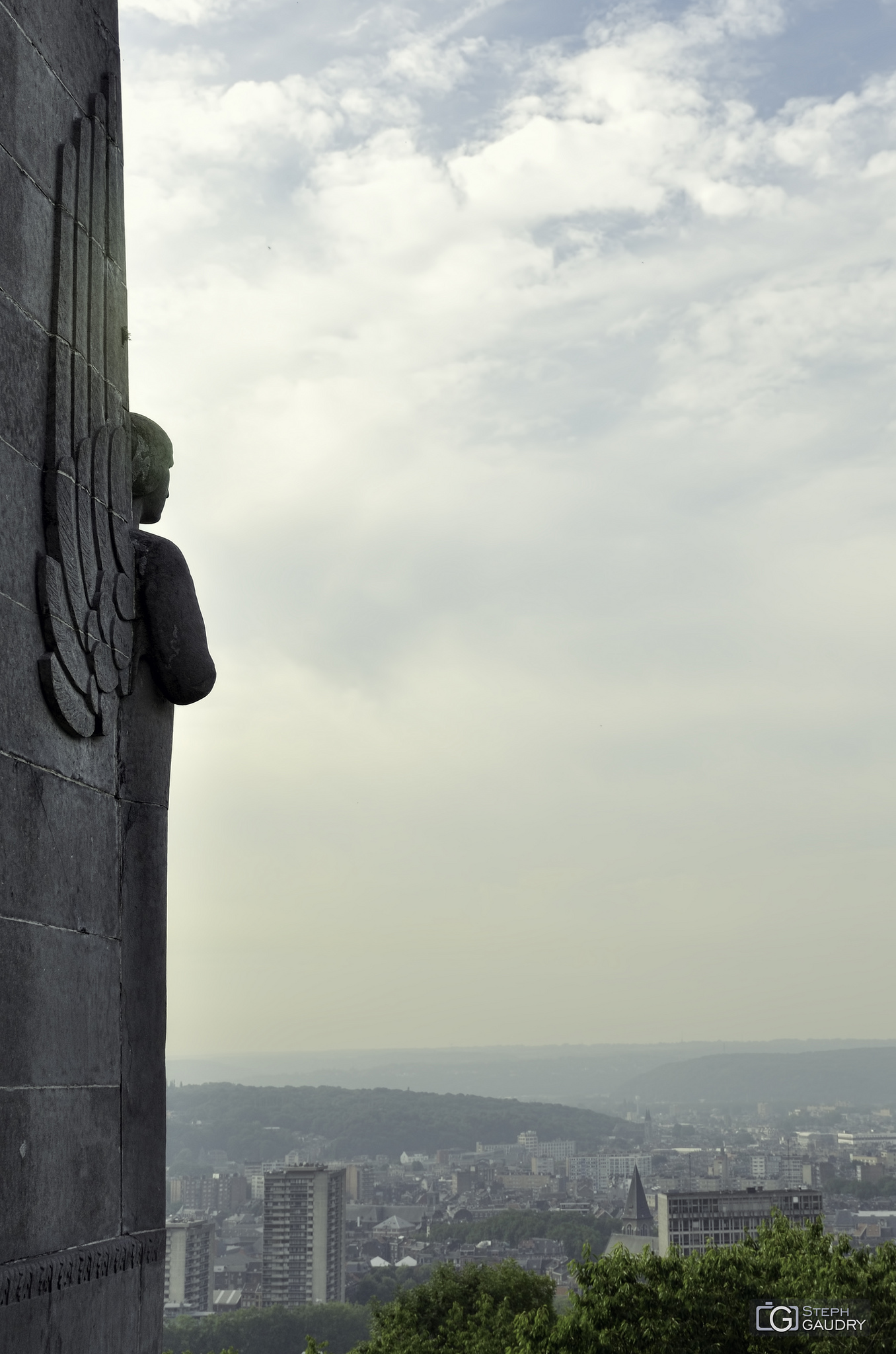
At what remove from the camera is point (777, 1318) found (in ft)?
45.7

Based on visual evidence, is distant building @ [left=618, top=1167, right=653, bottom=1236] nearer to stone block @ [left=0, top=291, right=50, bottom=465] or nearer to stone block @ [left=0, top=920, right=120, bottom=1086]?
stone block @ [left=0, top=920, right=120, bottom=1086]

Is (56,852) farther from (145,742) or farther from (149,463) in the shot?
(149,463)

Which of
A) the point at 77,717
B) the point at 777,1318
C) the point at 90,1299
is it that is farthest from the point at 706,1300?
the point at 77,717

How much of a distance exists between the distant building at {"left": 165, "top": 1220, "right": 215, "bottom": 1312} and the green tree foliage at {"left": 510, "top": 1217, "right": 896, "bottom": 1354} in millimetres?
85345

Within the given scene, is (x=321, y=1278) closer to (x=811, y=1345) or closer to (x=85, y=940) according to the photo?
(x=811, y=1345)

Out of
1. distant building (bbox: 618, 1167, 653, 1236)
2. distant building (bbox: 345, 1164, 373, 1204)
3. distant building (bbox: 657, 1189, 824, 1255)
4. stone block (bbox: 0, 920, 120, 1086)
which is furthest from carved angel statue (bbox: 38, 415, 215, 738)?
distant building (bbox: 345, 1164, 373, 1204)

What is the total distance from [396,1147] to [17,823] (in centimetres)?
18868

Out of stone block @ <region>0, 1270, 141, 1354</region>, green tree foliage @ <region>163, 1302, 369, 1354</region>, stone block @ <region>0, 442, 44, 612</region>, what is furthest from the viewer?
green tree foliage @ <region>163, 1302, 369, 1354</region>

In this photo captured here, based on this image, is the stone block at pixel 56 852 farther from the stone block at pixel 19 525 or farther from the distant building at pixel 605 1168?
the distant building at pixel 605 1168

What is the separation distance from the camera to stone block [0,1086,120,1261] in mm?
4527

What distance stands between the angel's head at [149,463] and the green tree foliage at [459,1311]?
1913 centimetres

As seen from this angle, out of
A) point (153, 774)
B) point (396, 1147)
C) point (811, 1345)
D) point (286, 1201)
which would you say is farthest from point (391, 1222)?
point (153, 774)

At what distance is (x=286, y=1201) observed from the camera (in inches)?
3912

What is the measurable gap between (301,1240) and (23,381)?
102m
